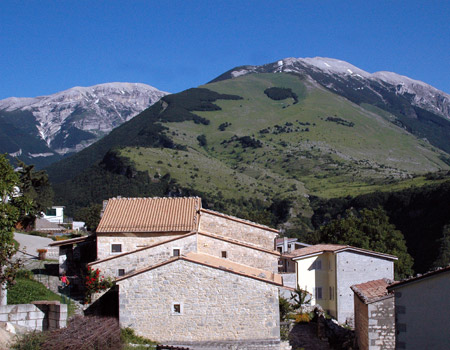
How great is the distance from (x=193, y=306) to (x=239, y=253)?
271 inches

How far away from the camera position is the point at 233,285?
2525 cm

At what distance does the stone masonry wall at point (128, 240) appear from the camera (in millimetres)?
31141

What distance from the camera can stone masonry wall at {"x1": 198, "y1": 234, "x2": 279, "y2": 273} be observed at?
30.6m

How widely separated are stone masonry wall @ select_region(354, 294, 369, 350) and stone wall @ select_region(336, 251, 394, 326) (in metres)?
15.8

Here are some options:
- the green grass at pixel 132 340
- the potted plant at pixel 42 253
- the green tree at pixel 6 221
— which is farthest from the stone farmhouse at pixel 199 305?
the potted plant at pixel 42 253

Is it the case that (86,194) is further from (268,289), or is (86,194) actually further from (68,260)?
(268,289)

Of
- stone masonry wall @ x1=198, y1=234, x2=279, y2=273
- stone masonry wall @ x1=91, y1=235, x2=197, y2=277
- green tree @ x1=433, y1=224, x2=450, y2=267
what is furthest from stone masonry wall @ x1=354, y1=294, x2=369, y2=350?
green tree @ x1=433, y1=224, x2=450, y2=267

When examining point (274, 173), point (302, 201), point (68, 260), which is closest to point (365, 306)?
point (68, 260)

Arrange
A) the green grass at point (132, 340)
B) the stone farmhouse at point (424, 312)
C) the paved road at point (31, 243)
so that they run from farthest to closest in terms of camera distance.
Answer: the paved road at point (31, 243), the green grass at point (132, 340), the stone farmhouse at point (424, 312)

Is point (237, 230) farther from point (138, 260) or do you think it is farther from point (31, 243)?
point (31, 243)

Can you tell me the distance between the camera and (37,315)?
21.6m

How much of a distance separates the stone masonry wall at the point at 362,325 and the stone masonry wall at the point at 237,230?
9261 mm

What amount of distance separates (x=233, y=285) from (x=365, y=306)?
568 cm

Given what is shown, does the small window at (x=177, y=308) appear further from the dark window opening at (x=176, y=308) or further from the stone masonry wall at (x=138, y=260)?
the stone masonry wall at (x=138, y=260)
